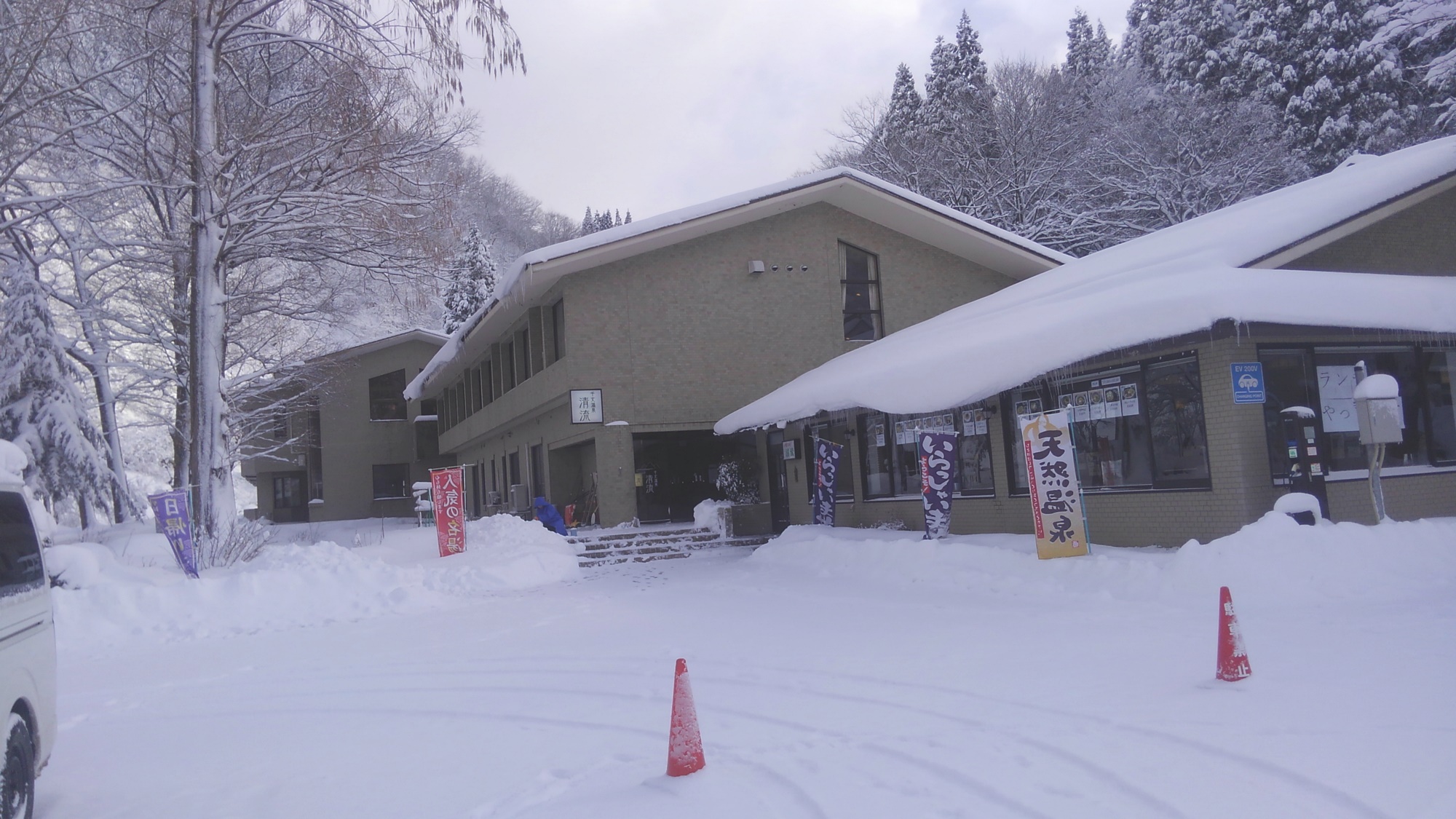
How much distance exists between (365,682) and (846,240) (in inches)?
667

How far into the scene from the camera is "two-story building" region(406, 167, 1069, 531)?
20359 mm

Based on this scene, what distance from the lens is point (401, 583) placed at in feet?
47.4

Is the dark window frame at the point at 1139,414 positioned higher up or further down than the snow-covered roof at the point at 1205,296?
further down

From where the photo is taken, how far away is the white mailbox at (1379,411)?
10570 millimetres

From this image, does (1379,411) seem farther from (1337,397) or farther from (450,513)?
(450,513)

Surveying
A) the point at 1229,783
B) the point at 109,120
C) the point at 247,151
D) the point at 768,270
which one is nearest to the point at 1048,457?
the point at 1229,783

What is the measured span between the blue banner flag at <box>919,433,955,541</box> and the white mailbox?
5083 millimetres

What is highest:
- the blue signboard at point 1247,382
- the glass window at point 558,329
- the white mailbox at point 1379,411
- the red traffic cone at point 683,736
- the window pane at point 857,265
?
the window pane at point 857,265

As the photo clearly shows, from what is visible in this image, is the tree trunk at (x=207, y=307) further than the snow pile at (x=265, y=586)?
Yes

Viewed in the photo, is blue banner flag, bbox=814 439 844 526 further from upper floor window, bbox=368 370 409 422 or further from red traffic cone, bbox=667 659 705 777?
upper floor window, bbox=368 370 409 422

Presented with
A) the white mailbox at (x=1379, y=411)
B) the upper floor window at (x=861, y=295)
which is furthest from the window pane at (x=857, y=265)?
the white mailbox at (x=1379, y=411)

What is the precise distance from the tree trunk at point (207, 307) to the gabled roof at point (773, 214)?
542cm

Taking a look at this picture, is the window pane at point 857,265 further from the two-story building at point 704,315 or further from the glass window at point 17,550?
the glass window at point 17,550

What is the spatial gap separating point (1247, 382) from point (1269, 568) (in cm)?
264
